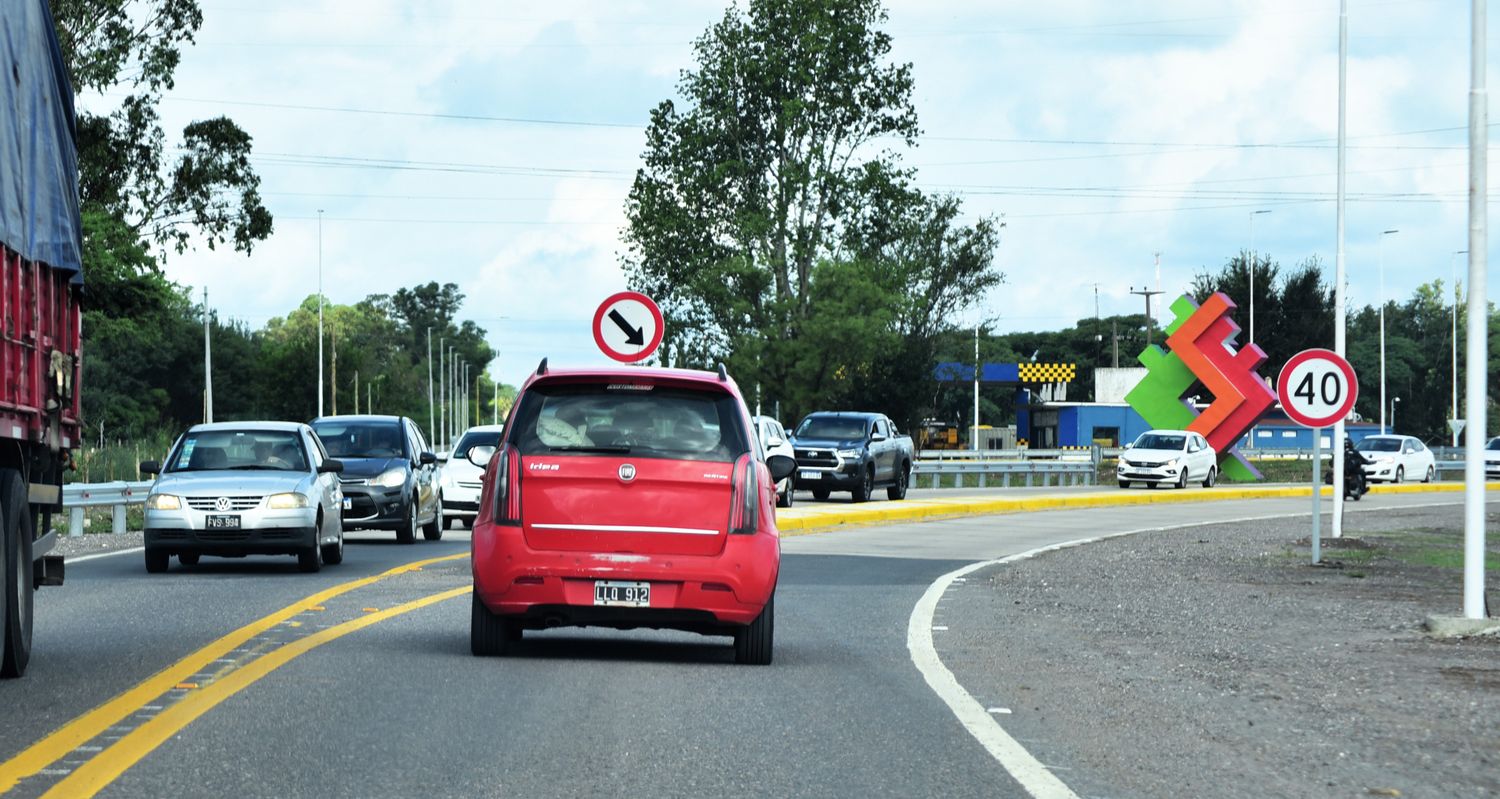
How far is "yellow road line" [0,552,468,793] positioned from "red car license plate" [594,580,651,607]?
7.07 feet

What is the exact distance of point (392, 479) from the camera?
86.2ft

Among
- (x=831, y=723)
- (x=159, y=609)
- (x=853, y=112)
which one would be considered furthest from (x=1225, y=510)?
(x=831, y=723)

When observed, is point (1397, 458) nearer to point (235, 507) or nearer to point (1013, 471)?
point (1013, 471)

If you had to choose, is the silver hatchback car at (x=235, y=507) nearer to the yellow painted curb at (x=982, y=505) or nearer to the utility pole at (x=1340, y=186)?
the yellow painted curb at (x=982, y=505)

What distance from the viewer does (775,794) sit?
24.2 ft

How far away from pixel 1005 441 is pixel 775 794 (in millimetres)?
109286

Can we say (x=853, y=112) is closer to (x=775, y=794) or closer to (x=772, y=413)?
→ (x=772, y=413)

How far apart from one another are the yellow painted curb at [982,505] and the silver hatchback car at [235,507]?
6732 mm

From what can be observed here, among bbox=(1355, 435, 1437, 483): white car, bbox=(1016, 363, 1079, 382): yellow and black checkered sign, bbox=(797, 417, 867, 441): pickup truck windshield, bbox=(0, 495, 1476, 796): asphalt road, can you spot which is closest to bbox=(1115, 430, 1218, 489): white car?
bbox=(1355, 435, 1437, 483): white car

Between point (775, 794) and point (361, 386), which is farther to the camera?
point (361, 386)

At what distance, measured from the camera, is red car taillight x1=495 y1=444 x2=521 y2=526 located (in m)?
11.7

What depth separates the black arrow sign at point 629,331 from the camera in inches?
827

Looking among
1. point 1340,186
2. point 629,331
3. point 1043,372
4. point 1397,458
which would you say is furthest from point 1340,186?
point 1043,372

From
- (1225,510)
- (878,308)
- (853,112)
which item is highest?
(853,112)
